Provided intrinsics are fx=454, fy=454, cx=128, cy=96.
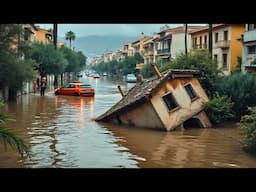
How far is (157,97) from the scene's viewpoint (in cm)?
2064

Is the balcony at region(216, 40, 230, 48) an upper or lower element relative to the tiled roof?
upper

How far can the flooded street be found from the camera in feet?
42.9

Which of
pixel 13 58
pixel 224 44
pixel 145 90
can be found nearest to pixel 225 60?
pixel 224 44

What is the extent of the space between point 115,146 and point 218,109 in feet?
25.0

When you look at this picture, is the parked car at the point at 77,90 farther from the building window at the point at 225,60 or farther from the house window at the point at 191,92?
the house window at the point at 191,92

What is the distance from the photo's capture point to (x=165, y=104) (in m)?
20.8

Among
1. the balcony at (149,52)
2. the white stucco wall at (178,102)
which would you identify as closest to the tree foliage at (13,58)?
the white stucco wall at (178,102)

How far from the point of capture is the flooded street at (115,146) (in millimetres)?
13062

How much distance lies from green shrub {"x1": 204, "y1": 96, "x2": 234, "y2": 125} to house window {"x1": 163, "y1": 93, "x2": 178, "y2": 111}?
5.99ft

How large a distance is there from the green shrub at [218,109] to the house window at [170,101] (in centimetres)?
183

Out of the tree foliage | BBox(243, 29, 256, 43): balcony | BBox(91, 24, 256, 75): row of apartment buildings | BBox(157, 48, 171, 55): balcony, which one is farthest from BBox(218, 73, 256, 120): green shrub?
BBox(157, 48, 171, 55): balcony

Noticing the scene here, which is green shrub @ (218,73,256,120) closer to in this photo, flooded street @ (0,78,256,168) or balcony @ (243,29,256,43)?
flooded street @ (0,78,256,168)
